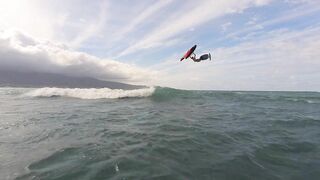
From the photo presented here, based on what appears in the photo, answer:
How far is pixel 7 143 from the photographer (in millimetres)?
9617

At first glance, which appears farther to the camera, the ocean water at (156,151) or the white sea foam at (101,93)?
the white sea foam at (101,93)

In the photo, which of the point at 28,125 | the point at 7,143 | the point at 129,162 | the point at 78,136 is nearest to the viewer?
the point at 129,162

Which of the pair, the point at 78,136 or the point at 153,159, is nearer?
the point at 153,159

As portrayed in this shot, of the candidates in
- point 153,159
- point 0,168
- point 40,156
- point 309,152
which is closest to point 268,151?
point 309,152

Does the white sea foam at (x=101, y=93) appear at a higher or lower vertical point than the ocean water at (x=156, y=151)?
higher

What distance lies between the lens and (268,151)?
29.7ft

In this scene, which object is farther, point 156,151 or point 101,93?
point 101,93

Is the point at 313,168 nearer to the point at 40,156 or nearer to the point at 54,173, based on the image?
the point at 54,173

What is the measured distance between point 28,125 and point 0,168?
→ 266 inches

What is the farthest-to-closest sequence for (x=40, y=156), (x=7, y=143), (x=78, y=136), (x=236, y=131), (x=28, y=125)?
(x=28, y=125) → (x=236, y=131) → (x=78, y=136) → (x=7, y=143) → (x=40, y=156)

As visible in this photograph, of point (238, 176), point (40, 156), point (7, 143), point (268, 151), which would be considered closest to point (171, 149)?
point (238, 176)

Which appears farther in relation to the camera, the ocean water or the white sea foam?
the white sea foam

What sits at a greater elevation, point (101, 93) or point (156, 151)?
point (101, 93)

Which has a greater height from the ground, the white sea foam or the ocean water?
the white sea foam
